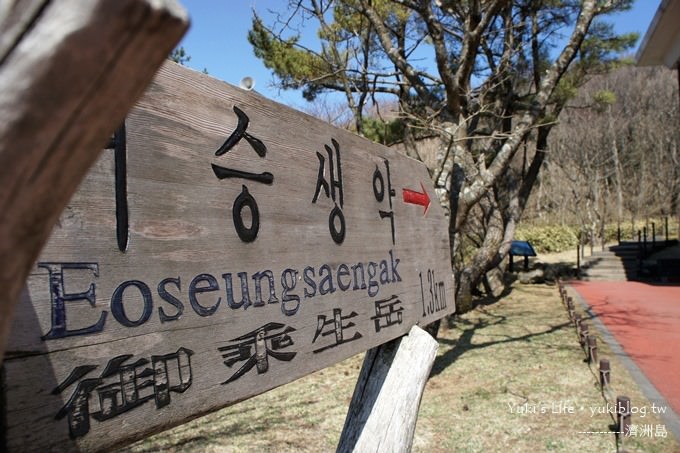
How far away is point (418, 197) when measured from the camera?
7.39ft

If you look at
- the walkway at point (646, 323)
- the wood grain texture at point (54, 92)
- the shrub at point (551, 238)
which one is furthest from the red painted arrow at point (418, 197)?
the shrub at point (551, 238)

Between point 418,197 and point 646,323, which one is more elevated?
point 418,197

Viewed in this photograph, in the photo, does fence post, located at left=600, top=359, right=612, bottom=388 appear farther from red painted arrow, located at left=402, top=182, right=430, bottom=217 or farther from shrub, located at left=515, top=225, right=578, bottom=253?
shrub, located at left=515, top=225, right=578, bottom=253

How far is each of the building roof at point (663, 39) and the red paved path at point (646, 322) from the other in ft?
17.9

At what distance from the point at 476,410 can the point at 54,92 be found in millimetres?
5403

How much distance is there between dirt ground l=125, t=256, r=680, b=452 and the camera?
438 cm

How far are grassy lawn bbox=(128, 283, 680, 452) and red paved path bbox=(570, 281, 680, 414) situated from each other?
36cm

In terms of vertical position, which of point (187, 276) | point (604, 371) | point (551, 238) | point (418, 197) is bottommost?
point (604, 371)

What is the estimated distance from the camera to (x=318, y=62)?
9.16 meters

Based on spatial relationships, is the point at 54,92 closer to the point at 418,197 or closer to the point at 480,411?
the point at 418,197

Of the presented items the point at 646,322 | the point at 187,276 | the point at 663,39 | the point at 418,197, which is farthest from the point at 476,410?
the point at 663,39

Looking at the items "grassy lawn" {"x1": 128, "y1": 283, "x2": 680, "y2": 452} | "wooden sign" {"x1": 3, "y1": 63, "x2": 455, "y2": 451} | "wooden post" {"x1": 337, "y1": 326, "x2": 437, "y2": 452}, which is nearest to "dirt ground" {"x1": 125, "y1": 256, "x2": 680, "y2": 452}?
"grassy lawn" {"x1": 128, "y1": 283, "x2": 680, "y2": 452}

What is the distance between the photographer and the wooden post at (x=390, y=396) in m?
1.74

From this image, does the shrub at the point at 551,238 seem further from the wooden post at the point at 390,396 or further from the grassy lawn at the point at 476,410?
the wooden post at the point at 390,396
